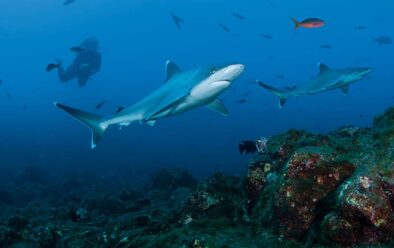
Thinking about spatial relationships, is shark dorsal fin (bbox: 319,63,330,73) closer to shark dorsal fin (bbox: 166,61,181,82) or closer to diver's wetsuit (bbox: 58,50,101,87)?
shark dorsal fin (bbox: 166,61,181,82)

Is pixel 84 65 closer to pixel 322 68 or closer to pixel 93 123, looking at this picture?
pixel 93 123

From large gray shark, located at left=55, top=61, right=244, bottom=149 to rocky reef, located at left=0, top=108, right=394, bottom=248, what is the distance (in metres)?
1.63

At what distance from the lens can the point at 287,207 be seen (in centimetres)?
382

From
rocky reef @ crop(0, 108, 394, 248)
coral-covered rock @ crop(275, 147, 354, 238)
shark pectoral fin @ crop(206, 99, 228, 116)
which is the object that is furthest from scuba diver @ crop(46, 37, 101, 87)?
coral-covered rock @ crop(275, 147, 354, 238)

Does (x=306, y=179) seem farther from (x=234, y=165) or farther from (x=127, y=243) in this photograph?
(x=234, y=165)

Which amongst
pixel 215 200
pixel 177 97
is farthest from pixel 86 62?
pixel 215 200

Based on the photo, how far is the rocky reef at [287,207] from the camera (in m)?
3.23

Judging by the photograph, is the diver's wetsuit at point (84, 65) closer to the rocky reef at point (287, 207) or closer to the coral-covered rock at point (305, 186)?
the rocky reef at point (287, 207)

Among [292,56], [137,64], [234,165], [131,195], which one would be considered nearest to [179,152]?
[234,165]

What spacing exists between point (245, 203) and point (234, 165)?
2720 cm

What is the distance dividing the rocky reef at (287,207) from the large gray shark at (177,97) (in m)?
1.63

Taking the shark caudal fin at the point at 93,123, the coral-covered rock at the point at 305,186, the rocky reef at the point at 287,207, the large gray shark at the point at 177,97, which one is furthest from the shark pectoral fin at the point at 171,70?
the coral-covered rock at the point at 305,186

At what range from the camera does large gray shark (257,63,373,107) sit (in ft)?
25.4

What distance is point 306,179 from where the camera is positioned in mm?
3857
